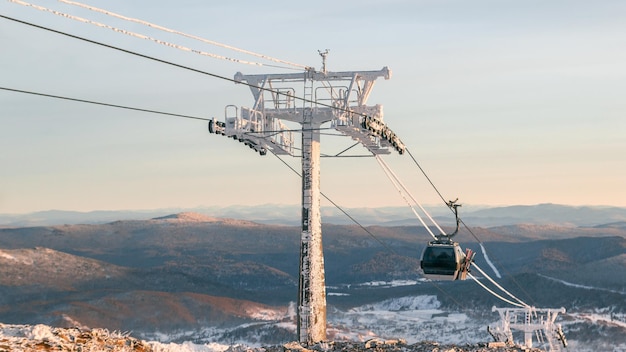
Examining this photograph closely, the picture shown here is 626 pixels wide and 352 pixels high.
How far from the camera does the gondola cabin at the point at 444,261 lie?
34375 millimetres

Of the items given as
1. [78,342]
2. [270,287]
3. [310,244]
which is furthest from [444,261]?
[270,287]

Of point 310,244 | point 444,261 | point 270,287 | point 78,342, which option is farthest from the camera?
point 270,287

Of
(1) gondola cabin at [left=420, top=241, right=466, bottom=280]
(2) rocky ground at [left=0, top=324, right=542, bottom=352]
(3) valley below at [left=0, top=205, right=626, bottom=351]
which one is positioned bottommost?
(3) valley below at [left=0, top=205, right=626, bottom=351]

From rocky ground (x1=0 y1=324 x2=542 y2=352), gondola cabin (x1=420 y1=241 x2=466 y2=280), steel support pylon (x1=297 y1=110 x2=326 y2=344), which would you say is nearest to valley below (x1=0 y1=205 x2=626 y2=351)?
steel support pylon (x1=297 y1=110 x2=326 y2=344)

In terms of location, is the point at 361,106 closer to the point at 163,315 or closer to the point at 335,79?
the point at 335,79

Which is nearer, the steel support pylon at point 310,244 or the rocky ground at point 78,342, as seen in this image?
the rocky ground at point 78,342

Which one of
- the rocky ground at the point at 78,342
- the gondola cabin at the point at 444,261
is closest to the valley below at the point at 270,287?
the gondola cabin at the point at 444,261

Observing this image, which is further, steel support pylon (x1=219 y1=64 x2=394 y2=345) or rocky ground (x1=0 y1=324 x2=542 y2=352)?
steel support pylon (x1=219 y1=64 x2=394 y2=345)

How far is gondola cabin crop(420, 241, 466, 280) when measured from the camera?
34.4 meters

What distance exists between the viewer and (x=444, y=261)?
34406 mm

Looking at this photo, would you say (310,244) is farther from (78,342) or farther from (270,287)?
(270,287)

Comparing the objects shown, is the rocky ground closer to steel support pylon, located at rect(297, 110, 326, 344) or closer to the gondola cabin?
the gondola cabin

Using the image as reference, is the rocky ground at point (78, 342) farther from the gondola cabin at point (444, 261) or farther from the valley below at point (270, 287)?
the valley below at point (270, 287)

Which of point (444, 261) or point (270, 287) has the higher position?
point (444, 261)
